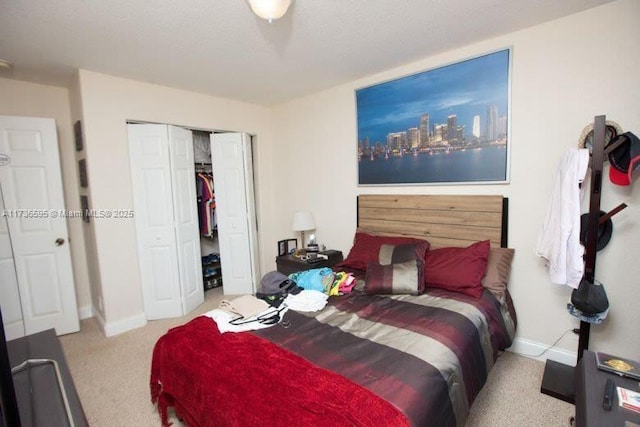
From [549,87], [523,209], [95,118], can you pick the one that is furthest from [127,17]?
[523,209]

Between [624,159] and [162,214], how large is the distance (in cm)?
385

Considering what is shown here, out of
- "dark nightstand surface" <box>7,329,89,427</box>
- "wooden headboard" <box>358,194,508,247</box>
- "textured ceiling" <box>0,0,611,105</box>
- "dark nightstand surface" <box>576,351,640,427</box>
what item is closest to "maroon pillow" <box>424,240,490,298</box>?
"wooden headboard" <box>358,194,508,247</box>

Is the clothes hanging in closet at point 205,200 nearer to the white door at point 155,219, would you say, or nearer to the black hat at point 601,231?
the white door at point 155,219

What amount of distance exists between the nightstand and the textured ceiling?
1.91 meters

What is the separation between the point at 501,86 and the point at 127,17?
2681mm

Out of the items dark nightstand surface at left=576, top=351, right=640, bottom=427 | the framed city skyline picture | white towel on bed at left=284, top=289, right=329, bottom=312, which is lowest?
dark nightstand surface at left=576, top=351, right=640, bottom=427

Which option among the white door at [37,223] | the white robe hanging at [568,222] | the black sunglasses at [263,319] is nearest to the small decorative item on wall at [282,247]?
the black sunglasses at [263,319]

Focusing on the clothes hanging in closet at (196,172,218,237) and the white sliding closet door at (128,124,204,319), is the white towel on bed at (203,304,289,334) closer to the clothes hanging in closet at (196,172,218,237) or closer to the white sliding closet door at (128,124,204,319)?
the white sliding closet door at (128,124,204,319)

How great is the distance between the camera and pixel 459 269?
2234 millimetres

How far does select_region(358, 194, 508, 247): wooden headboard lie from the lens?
7.85ft

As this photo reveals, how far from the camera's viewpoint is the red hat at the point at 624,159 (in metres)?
1.73

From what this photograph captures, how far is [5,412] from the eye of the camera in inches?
25.2

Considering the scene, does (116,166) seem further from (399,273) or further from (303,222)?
(399,273)

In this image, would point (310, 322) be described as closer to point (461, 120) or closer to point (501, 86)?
point (461, 120)
